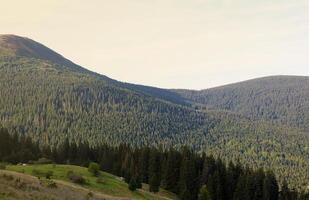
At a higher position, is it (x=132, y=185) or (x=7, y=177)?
(x=7, y=177)

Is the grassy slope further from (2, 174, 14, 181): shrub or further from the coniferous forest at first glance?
(2, 174, 14, 181): shrub

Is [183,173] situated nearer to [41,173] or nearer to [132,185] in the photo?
[132,185]

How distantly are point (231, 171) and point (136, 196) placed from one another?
139ft

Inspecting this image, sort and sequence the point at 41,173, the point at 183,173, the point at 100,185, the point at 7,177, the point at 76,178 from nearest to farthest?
the point at 7,177
the point at 76,178
the point at 41,173
the point at 100,185
the point at 183,173

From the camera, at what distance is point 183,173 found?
119938 millimetres

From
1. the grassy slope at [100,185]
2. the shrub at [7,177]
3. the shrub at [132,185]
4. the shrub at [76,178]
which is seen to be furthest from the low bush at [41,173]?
the shrub at [7,177]

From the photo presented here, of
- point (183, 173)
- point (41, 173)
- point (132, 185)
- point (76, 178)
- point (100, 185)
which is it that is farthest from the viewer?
point (183, 173)

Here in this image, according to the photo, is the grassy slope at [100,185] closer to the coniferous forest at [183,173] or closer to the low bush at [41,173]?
the low bush at [41,173]

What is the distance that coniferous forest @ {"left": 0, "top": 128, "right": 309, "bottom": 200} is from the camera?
385 feet

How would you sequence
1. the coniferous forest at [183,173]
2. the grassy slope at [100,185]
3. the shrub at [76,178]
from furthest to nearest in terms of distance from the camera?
the coniferous forest at [183,173] → the shrub at [76,178] → the grassy slope at [100,185]

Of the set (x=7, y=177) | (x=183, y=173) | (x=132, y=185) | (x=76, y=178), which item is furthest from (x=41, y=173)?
(x=183, y=173)

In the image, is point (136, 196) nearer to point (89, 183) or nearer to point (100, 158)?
A: point (89, 183)

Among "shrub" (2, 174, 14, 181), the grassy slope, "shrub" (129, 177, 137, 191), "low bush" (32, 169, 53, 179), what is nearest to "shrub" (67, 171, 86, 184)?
the grassy slope

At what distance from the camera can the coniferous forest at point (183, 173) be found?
117 metres
